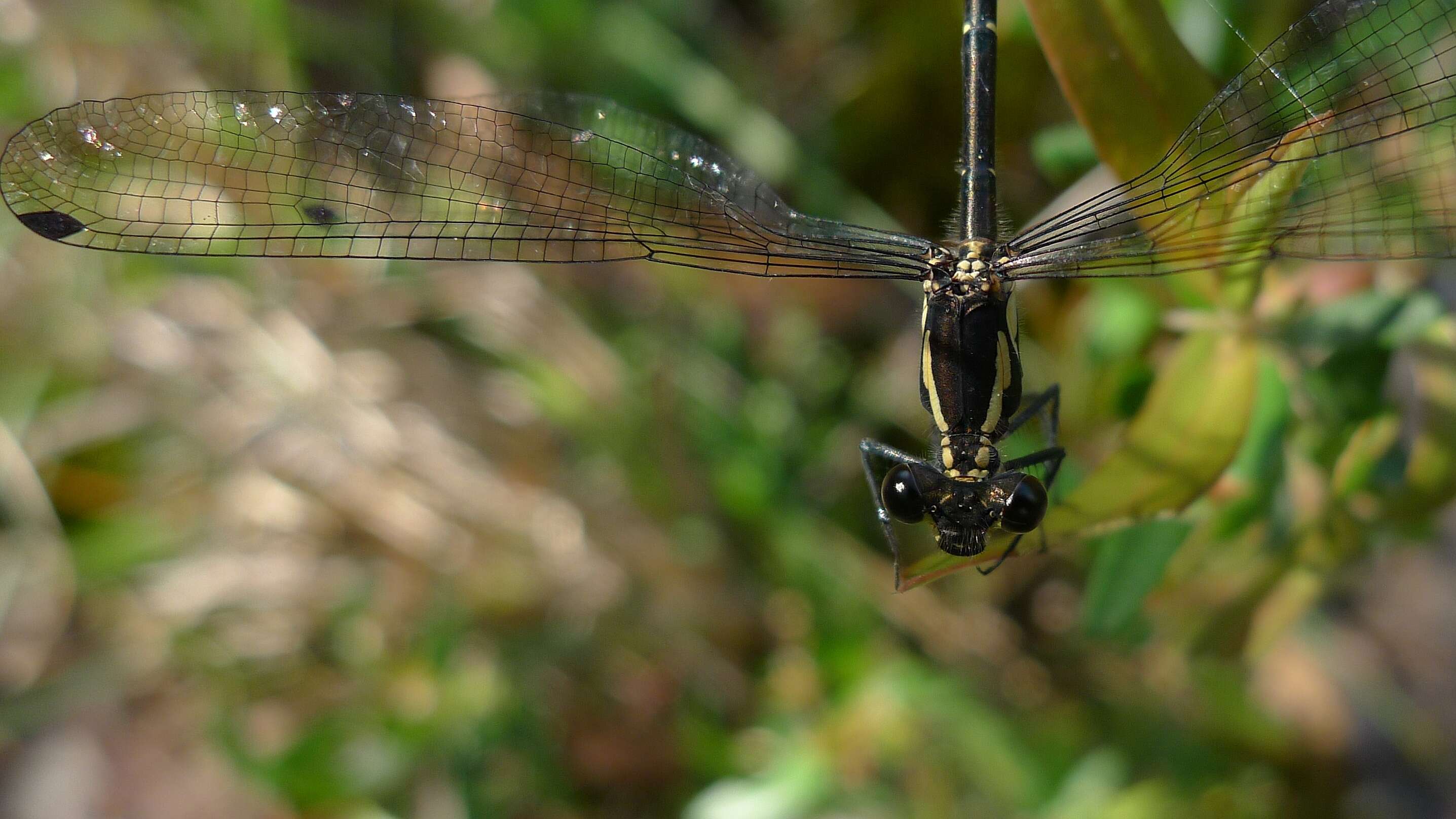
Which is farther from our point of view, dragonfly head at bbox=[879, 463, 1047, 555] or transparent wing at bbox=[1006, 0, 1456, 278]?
dragonfly head at bbox=[879, 463, 1047, 555]

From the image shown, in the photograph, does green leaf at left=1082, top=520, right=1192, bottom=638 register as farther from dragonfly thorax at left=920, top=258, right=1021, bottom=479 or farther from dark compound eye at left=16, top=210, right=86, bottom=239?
dark compound eye at left=16, top=210, right=86, bottom=239

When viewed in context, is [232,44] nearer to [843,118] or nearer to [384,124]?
[384,124]

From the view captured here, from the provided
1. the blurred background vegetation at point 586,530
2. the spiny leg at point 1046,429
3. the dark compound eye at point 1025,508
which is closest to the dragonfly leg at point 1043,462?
the spiny leg at point 1046,429

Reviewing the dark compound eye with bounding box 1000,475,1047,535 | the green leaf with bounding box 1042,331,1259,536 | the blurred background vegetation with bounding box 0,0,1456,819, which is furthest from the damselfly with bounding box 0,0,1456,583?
the blurred background vegetation with bounding box 0,0,1456,819

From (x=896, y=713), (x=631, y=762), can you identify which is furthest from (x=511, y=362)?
(x=896, y=713)

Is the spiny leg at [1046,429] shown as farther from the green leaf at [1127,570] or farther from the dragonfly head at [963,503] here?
the green leaf at [1127,570]
